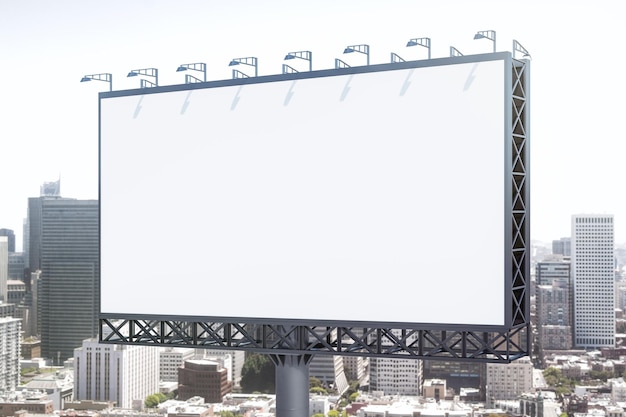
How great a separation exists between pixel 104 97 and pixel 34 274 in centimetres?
4186

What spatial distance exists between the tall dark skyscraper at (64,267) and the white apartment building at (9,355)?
270 inches

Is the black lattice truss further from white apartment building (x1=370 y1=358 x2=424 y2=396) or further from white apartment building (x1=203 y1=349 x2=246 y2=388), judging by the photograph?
white apartment building (x1=203 y1=349 x2=246 y2=388)

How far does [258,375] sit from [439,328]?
23535mm

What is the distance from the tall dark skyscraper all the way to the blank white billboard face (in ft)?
123

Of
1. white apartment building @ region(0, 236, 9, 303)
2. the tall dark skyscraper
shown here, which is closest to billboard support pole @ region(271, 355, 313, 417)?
the tall dark skyscraper

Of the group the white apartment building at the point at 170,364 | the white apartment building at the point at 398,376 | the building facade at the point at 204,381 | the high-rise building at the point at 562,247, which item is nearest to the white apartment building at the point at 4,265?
the white apartment building at the point at 170,364

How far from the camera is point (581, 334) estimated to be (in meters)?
32.9

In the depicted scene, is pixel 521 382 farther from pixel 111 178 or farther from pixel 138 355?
pixel 111 178

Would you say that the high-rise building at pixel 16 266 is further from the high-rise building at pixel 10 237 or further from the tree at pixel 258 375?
the tree at pixel 258 375

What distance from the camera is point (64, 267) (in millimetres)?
45656

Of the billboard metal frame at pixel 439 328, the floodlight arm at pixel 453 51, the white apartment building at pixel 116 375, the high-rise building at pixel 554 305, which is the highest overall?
the floodlight arm at pixel 453 51

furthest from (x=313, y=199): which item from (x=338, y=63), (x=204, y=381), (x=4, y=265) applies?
(x=4, y=265)

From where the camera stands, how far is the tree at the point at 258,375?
28266mm

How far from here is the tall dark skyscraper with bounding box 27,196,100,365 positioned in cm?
4328
